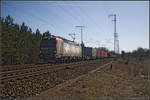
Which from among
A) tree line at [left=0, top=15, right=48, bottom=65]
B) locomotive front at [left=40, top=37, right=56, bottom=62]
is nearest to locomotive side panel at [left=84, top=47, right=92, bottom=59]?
tree line at [left=0, top=15, right=48, bottom=65]

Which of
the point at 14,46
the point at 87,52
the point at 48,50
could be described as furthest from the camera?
the point at 87,52

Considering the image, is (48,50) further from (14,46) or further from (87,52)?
(87,52)

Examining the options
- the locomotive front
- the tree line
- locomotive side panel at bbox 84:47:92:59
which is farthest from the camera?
locomotive side panel at bbox 84:47:92:59

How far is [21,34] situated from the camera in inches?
1847

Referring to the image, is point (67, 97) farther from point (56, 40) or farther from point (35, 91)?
point (56, 40)

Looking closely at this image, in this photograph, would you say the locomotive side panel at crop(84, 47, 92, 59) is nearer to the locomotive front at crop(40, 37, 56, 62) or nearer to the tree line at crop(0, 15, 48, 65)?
the tree line at crop(0, 15, 48, 65)

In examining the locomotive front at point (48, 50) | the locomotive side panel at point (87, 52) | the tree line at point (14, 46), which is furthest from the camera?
Answer: the locomotive side panel at point (87, 52)

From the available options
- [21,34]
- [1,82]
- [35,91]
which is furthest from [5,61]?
[35,91]

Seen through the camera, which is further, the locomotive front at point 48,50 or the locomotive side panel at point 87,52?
the locomotive side panel at point 87,52

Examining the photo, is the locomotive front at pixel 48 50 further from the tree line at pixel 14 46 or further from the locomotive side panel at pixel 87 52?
the locomotive side panel at pixel 87 52

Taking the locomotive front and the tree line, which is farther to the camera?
the tree line

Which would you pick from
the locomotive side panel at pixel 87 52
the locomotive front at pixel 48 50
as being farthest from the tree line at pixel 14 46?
the locomotive side panel at pixel 87 52

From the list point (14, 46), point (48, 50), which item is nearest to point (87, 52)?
point (14, 46)

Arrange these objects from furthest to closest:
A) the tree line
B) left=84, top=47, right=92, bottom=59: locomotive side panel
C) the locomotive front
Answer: left=84, top=47, right=92, bottom=59: locomotive side panel < the tree line < the locomotive front
